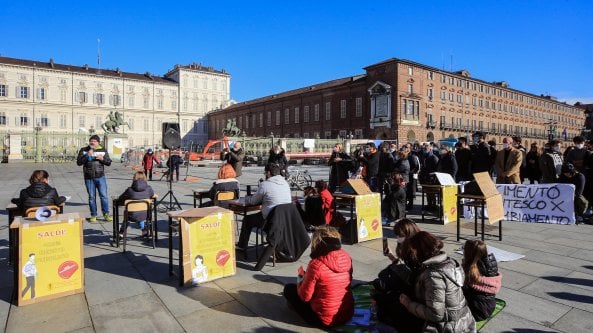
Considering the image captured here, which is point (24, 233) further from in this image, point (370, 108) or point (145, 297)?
point (370, 108)

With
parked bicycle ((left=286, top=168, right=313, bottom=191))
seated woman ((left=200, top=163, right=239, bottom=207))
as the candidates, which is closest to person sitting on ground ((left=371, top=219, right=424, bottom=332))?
seated woman ((left=200, top=163, right=239, bottom=207))

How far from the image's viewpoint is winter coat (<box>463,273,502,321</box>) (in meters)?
3.10

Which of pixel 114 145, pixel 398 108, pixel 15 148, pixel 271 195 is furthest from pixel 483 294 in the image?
pixel 398 108

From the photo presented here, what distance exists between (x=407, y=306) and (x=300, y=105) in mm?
53836

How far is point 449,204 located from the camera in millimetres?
7586

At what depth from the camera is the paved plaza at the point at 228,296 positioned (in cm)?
327

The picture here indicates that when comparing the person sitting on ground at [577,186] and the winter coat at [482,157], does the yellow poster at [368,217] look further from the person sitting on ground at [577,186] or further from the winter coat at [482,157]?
the person sitting on ground at [577,186]

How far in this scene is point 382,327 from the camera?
308 centimetres

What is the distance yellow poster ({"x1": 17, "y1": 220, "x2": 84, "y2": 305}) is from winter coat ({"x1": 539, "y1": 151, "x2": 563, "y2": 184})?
32.1 feet

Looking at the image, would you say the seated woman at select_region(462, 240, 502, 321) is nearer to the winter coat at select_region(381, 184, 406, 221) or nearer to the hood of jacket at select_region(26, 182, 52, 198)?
the winter coat at select_region(381, 184, 406, 221)

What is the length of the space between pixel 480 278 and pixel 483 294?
0.15m

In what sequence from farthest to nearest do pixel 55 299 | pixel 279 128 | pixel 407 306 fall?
pixel 279 128
pixel 55 299
pixel 407 306

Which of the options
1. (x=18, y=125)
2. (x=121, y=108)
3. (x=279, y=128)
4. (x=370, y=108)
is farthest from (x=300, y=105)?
(x=18, y=125)

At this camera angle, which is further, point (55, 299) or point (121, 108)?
point (121, 108)
